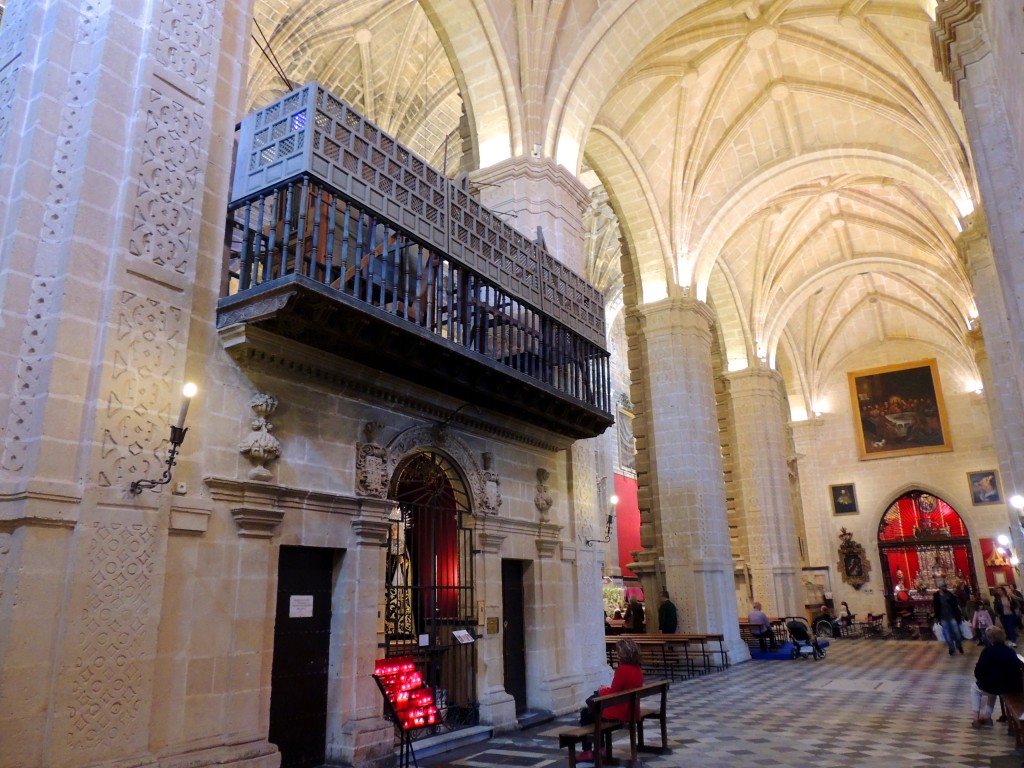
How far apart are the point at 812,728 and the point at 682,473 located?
815cm

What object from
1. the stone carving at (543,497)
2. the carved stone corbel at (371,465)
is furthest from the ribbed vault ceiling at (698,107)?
the carved stone corbel at (371,465)

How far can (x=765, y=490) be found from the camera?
857 inches

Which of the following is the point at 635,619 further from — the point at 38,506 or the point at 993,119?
the point at 38,506

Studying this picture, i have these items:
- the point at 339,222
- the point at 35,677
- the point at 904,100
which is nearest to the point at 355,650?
the point at 35,677

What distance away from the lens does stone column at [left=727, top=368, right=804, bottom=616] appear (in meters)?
21.2

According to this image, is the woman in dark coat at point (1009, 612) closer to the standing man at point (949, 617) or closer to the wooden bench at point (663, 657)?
the standing man at point (949, 617)

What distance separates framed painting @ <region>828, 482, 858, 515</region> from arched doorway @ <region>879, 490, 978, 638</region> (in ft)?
3.97

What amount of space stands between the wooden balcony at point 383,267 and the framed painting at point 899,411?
78.3 ft

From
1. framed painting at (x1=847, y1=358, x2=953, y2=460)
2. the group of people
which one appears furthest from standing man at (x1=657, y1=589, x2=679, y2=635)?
framed painting at (x1=847, y1=358, x2=953, y2=460)

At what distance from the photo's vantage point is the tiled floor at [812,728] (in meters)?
6.73

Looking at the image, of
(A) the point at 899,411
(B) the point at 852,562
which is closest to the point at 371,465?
(B) the point at 852,562

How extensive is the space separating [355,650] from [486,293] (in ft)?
13.4

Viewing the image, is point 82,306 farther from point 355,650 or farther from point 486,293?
point 486,293

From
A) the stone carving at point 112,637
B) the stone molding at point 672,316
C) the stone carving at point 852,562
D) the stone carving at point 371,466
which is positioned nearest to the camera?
the stone carving at point 112,637
